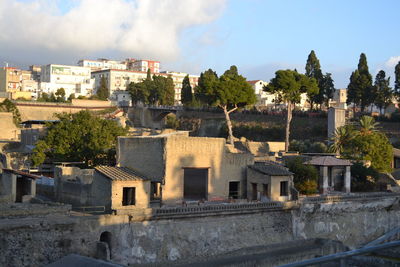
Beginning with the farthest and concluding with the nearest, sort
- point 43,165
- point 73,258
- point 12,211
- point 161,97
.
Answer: point 161,97, point 43,165, point 12,211, point 73,258

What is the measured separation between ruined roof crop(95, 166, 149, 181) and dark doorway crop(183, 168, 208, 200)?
4498 mm

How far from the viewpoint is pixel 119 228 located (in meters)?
19.6

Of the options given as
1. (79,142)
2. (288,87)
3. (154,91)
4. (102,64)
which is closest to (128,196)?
(79,142)

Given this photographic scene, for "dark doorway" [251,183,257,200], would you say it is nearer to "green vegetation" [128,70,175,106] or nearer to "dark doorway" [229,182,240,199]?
"dark doorway" [229,182,240,199]

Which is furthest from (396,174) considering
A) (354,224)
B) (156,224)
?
(156,224)

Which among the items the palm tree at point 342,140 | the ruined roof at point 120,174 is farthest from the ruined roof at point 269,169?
the palm tree at point 342,140

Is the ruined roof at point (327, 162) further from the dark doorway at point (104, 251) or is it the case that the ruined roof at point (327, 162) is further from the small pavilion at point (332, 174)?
the dark doorway at point (104, 251)

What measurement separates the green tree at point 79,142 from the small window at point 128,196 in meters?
11.3

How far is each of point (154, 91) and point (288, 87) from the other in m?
43.5

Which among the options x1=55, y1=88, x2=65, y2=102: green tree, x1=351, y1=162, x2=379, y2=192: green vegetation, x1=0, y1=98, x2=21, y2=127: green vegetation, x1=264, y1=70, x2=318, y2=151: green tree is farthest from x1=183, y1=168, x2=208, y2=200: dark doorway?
x1=55, y1=88, x2=65, y2=102: green tree

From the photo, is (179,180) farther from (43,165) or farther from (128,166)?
(43,165)

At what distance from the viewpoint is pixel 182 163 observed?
24.8 metres

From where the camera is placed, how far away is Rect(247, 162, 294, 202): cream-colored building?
25531mm

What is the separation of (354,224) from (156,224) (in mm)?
12494
